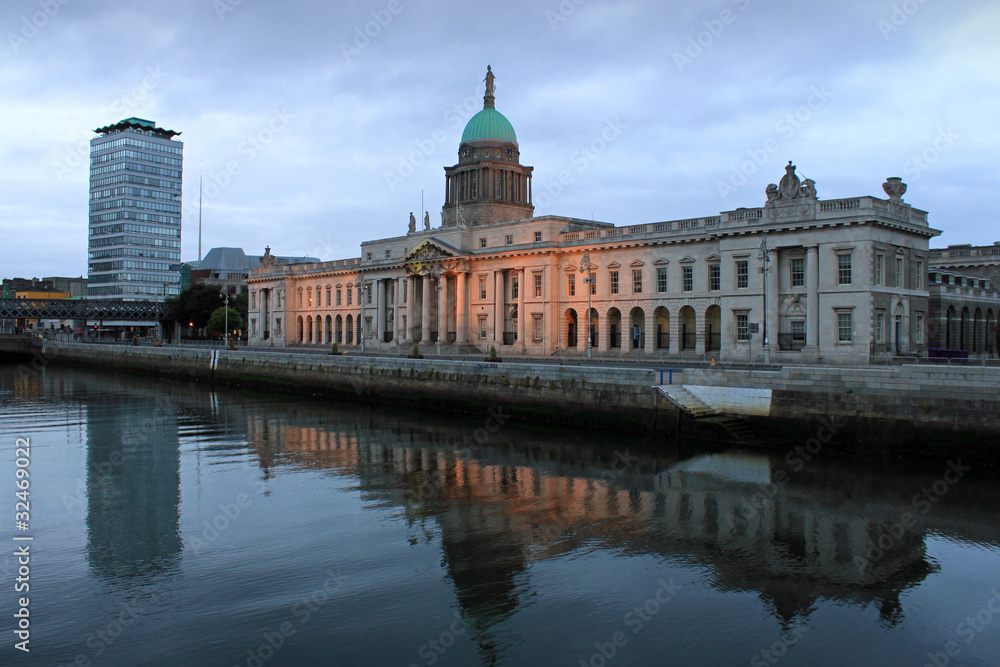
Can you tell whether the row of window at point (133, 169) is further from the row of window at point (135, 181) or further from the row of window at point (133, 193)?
the row of window at point (133, 193)

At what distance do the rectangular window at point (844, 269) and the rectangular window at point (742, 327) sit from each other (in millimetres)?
6810

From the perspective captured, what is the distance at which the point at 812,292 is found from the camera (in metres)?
49.8

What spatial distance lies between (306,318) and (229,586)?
87.7 meters

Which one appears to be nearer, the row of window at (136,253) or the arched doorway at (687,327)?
the arched doorway at (687,327)

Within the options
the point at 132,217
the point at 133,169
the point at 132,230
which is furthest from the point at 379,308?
the point at 133,169

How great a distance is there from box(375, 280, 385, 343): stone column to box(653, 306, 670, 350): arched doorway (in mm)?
34946

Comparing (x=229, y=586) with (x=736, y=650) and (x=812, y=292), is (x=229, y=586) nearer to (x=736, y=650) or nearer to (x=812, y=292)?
(x=736, y=650)

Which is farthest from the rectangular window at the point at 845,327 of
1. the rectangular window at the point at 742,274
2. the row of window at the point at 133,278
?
the row of window at the point at 133,278

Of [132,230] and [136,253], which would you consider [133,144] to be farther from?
[136,253]

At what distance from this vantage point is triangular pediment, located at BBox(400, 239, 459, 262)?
7488 cm


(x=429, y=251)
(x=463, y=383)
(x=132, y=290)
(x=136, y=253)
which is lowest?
(x=463, y=383)

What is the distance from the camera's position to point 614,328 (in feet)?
216

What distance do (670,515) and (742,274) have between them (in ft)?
121

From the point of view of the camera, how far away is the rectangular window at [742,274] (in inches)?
2120
